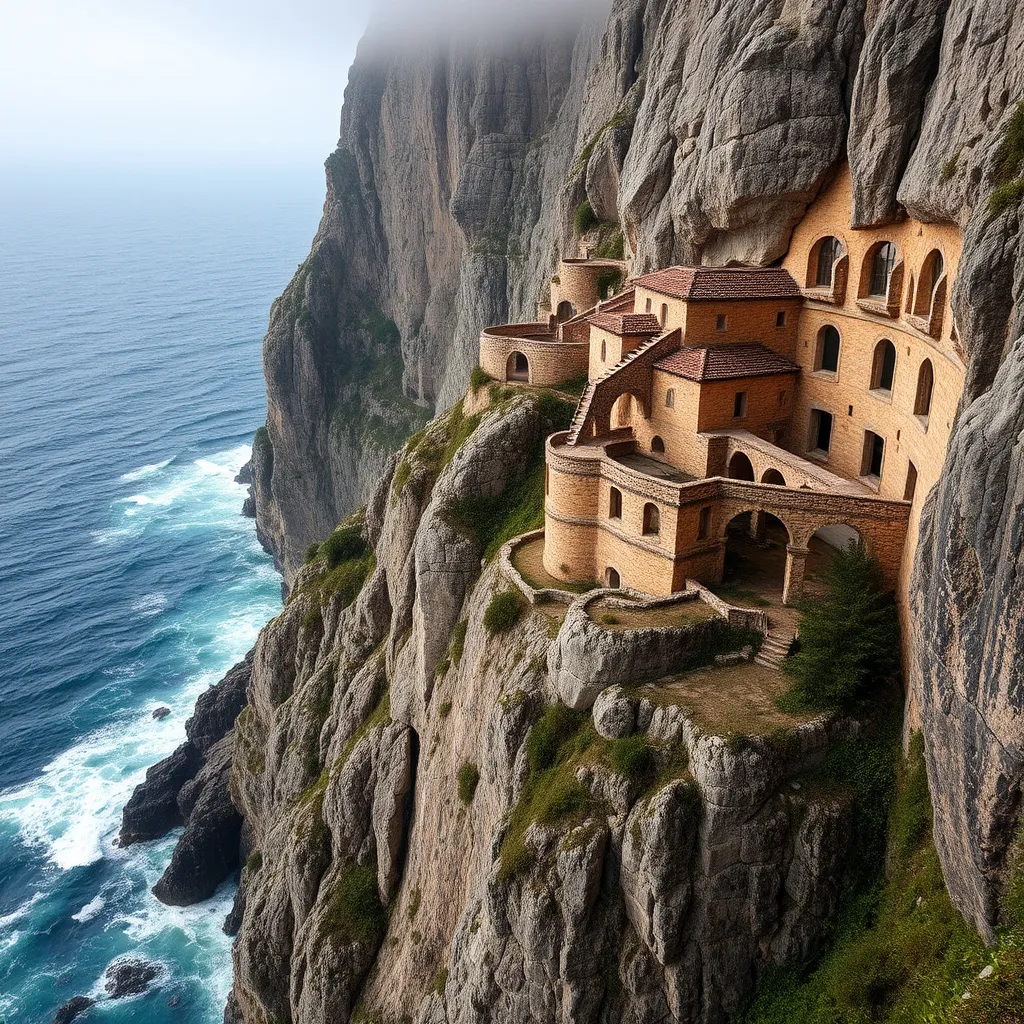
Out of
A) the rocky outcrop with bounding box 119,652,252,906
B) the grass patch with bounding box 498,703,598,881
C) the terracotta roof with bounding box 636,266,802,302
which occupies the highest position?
the terracotta roof with bounding box 636,266,802,302

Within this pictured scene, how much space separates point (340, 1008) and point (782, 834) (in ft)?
85.2

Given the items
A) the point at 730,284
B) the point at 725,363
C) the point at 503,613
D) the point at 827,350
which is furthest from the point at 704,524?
the point at 730,284

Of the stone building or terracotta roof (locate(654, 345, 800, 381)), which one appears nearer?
the stone building

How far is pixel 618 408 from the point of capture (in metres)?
47.0

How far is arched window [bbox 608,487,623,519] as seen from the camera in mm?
39188

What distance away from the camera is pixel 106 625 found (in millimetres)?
89562

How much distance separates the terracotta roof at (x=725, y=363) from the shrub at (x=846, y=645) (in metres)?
12.2

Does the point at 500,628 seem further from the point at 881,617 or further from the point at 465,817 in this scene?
the point at 881,617

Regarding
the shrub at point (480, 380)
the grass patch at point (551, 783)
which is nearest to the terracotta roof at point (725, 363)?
the shrub at point (480, 380)

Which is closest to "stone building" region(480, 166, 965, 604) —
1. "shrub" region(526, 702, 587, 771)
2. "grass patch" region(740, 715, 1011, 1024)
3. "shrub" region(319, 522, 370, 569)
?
"shrub" region(526, 702, 587, 771)

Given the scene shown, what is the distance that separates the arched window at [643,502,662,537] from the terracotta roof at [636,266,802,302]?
1099 cm

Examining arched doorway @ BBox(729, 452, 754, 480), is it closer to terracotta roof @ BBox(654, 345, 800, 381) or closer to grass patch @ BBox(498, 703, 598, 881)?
terracotta roof @ BBox(654, 345, 800, 381)

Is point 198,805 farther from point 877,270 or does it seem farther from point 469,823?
point 877,270

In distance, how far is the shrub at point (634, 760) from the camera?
96.6 ft
